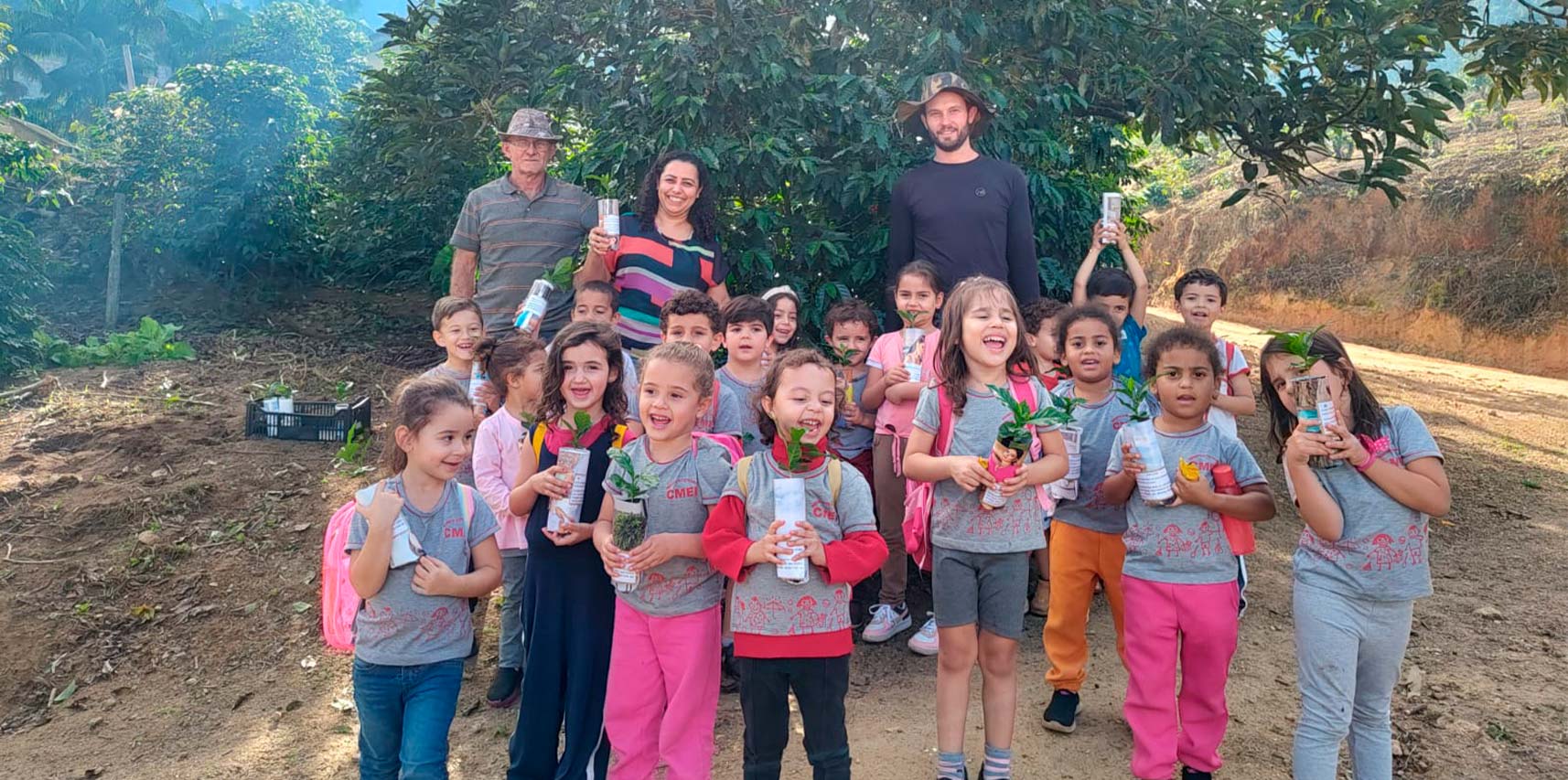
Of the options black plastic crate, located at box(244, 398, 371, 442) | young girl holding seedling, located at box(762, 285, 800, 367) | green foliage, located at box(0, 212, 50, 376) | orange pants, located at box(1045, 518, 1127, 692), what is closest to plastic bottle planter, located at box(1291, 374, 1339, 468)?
orange pants, located at box(1045, 518, 1127, 692)

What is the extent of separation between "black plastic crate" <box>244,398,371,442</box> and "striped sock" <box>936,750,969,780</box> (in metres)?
5.21

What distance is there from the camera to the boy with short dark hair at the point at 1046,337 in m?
3.96

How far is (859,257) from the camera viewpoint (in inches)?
212

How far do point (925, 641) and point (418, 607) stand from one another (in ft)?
7.64

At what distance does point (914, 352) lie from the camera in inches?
152

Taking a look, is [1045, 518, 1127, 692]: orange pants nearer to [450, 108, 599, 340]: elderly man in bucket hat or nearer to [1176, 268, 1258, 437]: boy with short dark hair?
[1176, 268, 1258, 437]: boy with short dark hair

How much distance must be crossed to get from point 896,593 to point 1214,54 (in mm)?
3566

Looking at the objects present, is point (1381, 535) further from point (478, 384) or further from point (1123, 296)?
point (478, 384)

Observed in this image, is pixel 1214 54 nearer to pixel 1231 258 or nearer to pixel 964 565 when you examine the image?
pixel 964 565

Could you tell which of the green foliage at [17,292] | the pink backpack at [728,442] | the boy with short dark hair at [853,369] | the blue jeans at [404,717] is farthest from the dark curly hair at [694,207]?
the green foliage at [17,292]

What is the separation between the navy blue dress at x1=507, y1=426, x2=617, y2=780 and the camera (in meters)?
3.02

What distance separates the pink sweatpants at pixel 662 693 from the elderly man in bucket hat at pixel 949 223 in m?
1.62

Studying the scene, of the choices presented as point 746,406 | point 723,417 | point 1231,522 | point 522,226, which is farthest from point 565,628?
point 522,226

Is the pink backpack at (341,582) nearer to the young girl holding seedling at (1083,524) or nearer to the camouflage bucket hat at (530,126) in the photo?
the young girl holding seedling at (1083,524)
